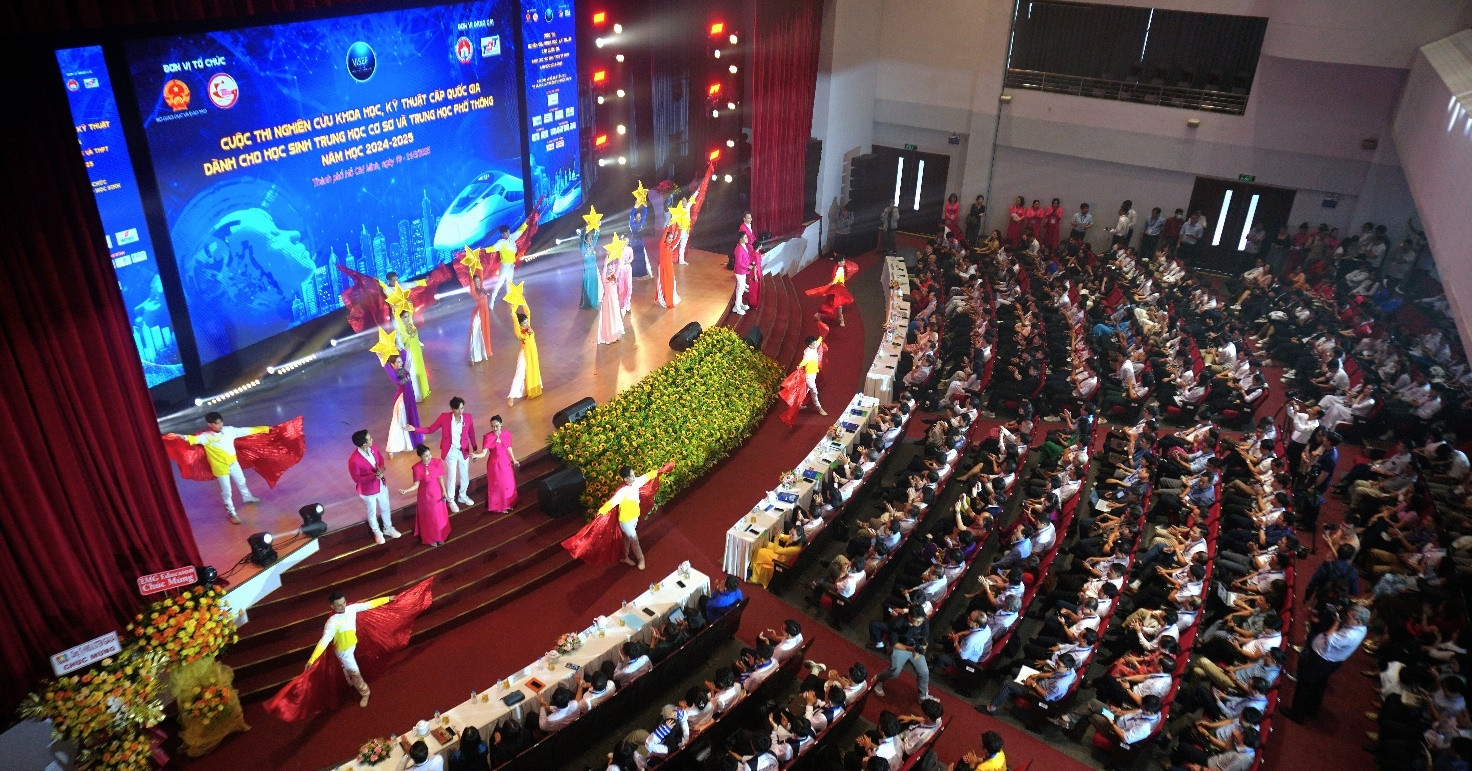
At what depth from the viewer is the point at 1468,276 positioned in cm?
941

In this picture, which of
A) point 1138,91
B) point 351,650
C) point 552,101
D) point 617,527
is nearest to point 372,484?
point 351,650

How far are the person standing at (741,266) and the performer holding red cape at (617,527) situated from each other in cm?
496

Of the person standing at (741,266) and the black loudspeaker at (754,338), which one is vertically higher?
the person standing at (741,266)

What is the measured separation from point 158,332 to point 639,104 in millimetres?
9692

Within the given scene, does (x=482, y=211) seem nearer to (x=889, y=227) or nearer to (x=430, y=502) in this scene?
(x=430, y=502)

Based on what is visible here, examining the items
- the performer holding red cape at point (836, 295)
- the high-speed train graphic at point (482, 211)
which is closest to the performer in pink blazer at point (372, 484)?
the high-speed train graphic at point (482, 211)

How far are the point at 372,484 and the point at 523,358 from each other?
2.77m

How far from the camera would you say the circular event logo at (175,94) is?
8812 mm

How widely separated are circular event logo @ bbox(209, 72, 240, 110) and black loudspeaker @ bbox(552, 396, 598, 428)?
4.45 meters

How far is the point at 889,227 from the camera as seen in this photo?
62.1ft

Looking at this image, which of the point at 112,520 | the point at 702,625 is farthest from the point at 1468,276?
the point at 112,520

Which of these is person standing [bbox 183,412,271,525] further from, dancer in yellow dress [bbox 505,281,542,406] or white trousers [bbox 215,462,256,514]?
dancer in yellow dress [bbox 505,281,542,406]

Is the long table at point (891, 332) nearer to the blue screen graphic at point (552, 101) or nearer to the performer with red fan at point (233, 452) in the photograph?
the blue screen graphic at point (552, 101)

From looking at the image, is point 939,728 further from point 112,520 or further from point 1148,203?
point 1148,203
